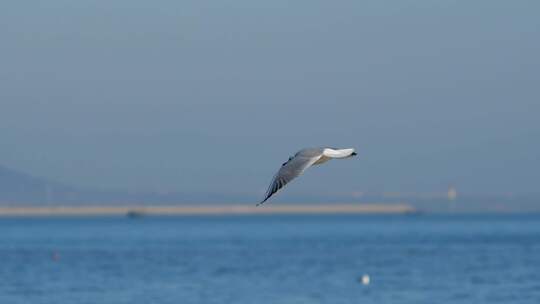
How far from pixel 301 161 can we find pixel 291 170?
0.28 meters

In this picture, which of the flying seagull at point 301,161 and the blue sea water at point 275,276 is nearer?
the flying seagull at point 301,161

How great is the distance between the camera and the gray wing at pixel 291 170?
15156 millimetres

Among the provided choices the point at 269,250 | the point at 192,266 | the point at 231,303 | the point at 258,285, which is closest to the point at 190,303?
the point at 231,303

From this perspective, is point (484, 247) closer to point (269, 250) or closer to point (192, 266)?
point (269, 250)

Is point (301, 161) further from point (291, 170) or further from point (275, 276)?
point (275, 276)

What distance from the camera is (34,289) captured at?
50750 millimetres

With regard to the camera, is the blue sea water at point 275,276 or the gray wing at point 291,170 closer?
the gray wing at point 291,170

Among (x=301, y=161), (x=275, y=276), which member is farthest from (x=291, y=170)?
(x=275, y=276)

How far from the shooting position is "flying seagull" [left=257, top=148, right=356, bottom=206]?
50.1ft

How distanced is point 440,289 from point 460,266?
15.6m

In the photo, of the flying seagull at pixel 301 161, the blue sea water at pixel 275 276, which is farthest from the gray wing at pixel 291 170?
the blue sea water at pixel 275 276

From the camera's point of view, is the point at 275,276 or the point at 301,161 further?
the point at 275,276

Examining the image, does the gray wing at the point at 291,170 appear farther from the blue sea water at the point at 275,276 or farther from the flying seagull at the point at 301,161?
the blue sea water at the point at 275,276

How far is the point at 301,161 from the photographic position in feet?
51.8
